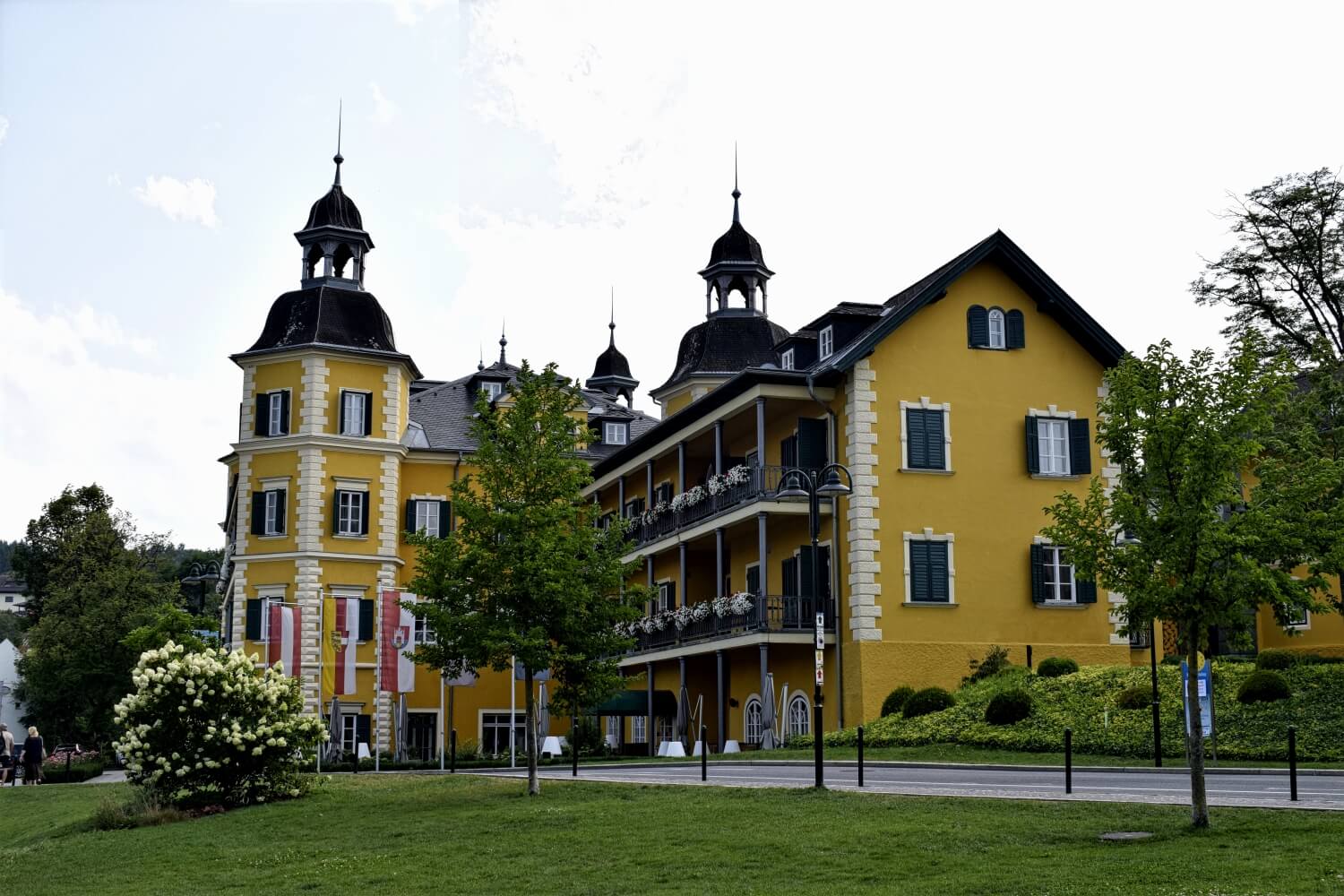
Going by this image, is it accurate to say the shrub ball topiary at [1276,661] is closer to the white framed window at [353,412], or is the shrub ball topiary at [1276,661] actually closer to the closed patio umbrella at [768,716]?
the closed patio umbrella at [768,716]

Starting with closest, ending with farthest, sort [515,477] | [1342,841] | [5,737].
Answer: [1342,841] → [515,477] → [5,737]

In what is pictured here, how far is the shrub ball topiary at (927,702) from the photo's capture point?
32281 mm

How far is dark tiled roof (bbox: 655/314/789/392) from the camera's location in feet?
178

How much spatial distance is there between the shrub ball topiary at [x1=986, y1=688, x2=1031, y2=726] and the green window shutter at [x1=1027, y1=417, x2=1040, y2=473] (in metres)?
9.32

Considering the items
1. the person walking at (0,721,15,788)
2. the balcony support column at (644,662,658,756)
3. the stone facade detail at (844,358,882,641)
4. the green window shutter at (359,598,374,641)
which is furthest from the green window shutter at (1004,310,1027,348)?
the person walking at (0,721,15,788)

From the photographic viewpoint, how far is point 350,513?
52875 millimetres

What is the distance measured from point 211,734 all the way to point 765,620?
15.6 metres

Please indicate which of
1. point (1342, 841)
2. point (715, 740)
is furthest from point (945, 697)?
point (1342, 841)

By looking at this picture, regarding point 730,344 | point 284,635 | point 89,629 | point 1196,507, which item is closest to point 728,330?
point 730,344

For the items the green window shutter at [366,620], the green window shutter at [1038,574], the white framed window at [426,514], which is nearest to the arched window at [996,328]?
the green window shutter at [1038,574]

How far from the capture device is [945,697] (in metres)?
32.3

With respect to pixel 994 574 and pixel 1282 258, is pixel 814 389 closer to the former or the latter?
pixel 994 574

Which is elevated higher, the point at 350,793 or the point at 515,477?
the point at 515,477

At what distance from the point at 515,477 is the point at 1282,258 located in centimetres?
2981
